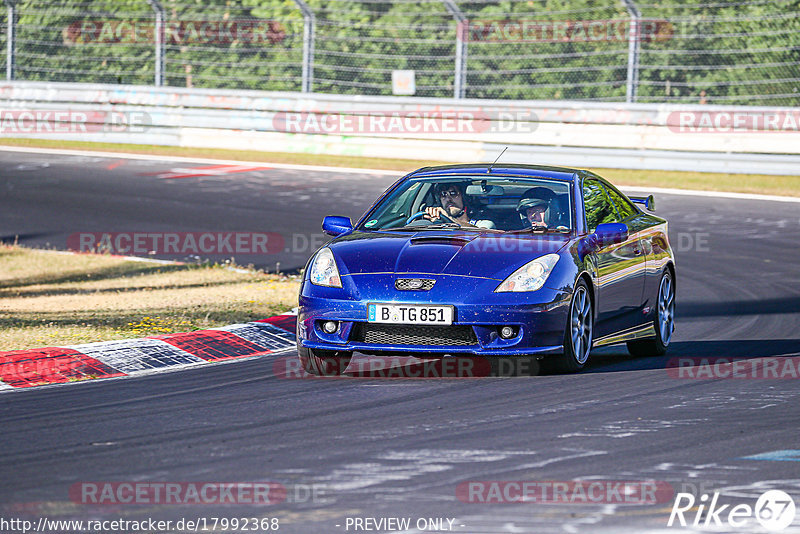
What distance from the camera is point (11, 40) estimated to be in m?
26.2

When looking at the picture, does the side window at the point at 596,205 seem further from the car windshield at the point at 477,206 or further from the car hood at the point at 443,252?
the car hood at the point at 443,252

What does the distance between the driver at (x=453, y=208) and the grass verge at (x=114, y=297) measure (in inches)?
88.4

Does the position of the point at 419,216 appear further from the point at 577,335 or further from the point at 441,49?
the point at 441,49

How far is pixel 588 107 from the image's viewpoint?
73.2ft

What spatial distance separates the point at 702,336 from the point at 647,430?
406cm

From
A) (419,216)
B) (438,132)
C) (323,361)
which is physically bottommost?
(323,361)

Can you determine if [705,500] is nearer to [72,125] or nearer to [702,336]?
[702,336]

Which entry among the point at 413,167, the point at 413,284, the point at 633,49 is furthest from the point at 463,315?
the point at 413,167

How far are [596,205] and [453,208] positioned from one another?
104 centimetres

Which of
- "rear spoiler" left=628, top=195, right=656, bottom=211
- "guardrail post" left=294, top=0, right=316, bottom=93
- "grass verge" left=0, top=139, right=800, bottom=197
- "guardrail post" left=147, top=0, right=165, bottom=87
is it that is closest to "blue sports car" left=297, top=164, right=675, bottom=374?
"rear spoiler" left=628, top=195, right=656, bottom=211

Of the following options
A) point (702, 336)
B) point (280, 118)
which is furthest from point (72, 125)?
point (702, 336)

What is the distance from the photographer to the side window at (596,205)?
9.35m

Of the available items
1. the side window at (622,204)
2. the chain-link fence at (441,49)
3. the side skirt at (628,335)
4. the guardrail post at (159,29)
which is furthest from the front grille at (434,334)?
the guardrail post at (159,29)

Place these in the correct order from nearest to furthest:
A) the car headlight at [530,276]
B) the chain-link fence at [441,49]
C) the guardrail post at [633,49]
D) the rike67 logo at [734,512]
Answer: the rike67 logo at [734,512] → the car headlight at [530,276] → the guardrail post at [633,49] → the chain-link fence at [441,49]
